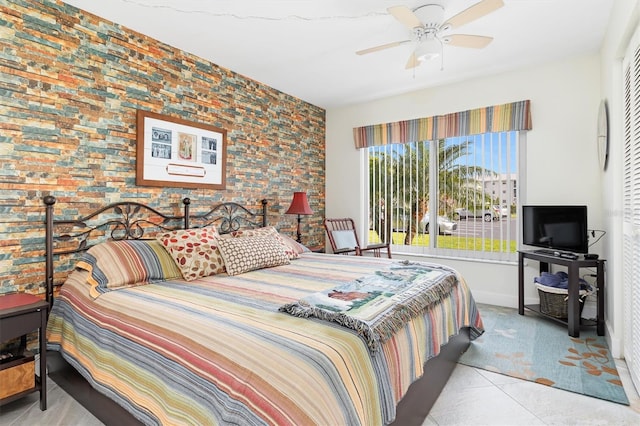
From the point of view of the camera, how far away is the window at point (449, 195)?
12.9 feet

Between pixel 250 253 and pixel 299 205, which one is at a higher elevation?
pixel 299 205

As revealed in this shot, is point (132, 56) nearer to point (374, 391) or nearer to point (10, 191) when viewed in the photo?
point (10, 191)

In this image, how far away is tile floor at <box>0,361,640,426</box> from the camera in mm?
1849

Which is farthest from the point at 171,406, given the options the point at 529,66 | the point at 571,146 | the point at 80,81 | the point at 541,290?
the point at 529,66

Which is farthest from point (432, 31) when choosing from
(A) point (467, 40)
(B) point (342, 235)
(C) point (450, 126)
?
(B) point (342, 235)

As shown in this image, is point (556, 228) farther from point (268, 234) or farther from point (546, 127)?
point (268, 234)

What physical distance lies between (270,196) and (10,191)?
98.0 inches

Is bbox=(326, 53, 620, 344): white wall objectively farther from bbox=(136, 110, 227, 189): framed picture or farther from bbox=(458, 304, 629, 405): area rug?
bbox=(136, 110, 227, 189): framed picture

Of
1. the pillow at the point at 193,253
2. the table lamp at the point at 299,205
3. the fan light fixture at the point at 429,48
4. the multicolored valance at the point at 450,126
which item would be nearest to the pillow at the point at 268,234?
the pillow at the point at 193,253

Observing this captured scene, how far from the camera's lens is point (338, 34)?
9.62 ft

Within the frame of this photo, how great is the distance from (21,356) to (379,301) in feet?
6.89

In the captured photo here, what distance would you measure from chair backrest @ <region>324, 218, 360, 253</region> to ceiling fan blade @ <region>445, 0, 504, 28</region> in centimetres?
269

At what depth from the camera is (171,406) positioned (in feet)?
4.44

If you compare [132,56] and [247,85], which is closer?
[132,56]
